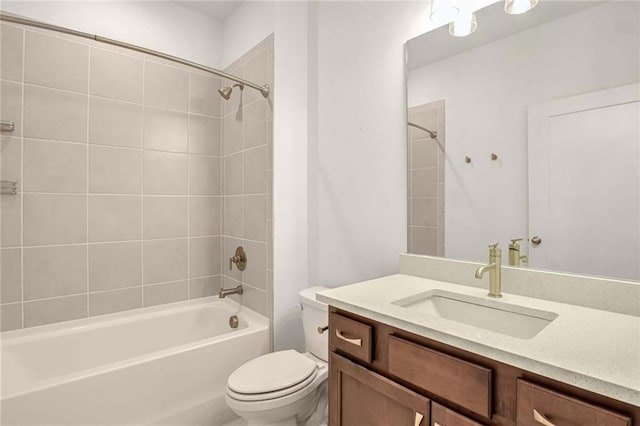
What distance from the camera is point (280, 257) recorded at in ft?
6.48

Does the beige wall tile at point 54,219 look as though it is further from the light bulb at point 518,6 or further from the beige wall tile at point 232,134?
the light bulb at point 518,6

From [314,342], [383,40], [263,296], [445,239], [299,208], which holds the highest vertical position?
[383,40]

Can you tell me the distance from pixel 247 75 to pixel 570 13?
5.83 ft

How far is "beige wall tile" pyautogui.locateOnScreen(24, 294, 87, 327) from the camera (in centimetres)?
181

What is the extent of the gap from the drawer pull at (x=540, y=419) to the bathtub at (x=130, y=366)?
4.84 feet

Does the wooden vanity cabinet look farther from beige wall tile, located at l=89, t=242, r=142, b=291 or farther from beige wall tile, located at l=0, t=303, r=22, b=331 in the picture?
beige wall tile, located at l=0, t=303, r=22, b=331

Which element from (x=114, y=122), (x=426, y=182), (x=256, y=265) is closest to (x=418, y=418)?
(x=426, y=182)

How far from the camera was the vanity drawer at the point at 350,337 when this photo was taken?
1029mm

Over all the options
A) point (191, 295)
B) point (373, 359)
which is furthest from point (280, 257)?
point (373, 359)

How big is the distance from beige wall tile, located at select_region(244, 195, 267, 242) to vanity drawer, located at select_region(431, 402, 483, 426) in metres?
1.39

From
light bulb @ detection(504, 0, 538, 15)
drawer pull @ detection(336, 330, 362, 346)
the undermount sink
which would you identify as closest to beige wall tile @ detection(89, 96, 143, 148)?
drawer pull @ detection(336, 330, 362, 346)

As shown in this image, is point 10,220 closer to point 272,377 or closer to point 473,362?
point 272,377

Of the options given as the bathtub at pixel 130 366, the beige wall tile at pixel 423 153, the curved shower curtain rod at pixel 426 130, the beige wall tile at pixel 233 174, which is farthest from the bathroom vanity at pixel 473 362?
the beige wall tile at pixel 233 174

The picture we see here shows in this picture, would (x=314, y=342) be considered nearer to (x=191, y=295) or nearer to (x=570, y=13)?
(x=191, y=295)
